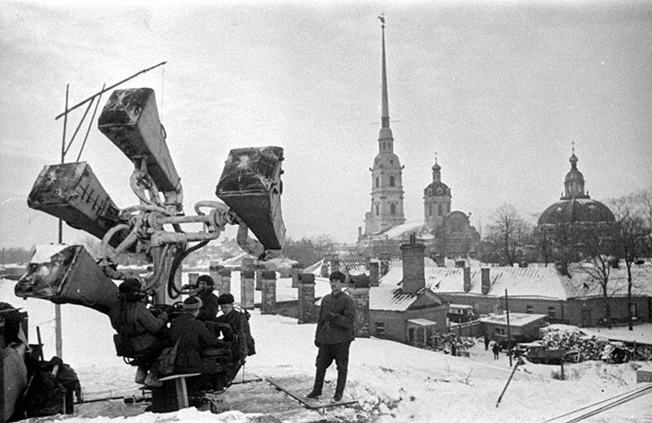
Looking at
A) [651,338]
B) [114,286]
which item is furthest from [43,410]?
[651,338]

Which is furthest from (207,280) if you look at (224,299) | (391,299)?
(391,299)

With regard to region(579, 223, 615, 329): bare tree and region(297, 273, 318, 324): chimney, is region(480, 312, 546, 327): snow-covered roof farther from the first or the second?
region(297, 273, 318, 324): chimney

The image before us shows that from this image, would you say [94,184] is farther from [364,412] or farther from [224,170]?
[364,412]

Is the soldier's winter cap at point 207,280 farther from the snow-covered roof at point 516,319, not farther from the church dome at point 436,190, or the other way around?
the church dome at point 436,190

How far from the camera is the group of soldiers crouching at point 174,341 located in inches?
189

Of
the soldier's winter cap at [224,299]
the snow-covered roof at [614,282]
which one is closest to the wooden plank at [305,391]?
the soldier's winter cap at [224,299]

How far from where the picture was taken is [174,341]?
4.86 meters

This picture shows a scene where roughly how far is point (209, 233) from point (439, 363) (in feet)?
24.7

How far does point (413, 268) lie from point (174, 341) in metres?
21.8

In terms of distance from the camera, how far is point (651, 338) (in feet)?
96.9

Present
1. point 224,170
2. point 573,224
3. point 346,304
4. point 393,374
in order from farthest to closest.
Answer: point 573,224 < point 393,374 < point 346,304 < point 224,170

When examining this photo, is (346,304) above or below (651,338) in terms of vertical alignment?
above

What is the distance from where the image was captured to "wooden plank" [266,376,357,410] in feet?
18.0

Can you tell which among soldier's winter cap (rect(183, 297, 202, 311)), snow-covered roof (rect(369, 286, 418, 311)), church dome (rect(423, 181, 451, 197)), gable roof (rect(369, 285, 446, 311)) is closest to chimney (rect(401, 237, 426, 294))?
gable roof (rect(369, 285, 446, 311))
